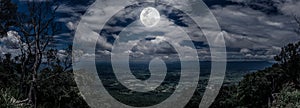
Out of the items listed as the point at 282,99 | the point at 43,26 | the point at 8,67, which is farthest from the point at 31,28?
the point at 282,99

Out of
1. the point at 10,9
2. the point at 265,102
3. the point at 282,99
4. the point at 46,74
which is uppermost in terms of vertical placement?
the point at 10,9

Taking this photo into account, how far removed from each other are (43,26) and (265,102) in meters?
35.5

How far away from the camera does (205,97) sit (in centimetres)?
5950

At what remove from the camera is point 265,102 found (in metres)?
43.4

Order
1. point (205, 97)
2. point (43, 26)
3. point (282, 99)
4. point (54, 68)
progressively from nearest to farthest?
1. point (282, 99)
2. point (43, 26)
3. point (54, 68)
4. point (205, 97)

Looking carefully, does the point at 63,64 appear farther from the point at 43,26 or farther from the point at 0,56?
the point at 0,56

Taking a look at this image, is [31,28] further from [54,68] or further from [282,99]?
[282,99]

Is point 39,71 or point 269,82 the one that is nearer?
point 39,71

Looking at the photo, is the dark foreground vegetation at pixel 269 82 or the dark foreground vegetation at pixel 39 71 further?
the dark foreground vegetation at pixel 269 82

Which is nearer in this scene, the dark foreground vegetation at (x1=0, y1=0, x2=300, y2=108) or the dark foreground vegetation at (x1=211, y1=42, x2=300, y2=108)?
the dark foreground vegetation at (x1=0, y1=0, x2=300, y2=108)

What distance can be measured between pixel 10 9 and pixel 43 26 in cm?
411

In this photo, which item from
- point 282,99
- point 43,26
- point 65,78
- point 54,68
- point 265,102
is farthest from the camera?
point 265,102

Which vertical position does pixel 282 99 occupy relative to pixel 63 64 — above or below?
below

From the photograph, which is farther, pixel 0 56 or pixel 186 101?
pixel 186 101
